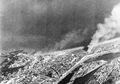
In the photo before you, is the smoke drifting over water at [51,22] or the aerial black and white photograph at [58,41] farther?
the smoke drifting over water at [51,22]

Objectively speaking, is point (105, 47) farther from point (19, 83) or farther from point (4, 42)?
point (4, 42)

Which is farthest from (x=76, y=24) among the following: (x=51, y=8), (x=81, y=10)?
(x=51, y=8)

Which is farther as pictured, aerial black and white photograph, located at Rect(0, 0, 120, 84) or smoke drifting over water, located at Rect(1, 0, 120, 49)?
smoke drifting over water, located at Rect(1, 0, 120, 49)

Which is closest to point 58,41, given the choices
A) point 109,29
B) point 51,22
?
point 51,22

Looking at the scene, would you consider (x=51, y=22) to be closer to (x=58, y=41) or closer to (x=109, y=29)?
(x=58, y=41)
